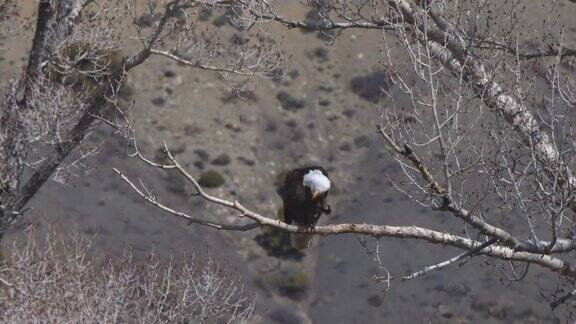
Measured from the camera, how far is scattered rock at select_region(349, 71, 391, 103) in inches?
1933

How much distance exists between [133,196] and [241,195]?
5486mm

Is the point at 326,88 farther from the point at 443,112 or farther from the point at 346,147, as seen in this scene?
the point at 443,112

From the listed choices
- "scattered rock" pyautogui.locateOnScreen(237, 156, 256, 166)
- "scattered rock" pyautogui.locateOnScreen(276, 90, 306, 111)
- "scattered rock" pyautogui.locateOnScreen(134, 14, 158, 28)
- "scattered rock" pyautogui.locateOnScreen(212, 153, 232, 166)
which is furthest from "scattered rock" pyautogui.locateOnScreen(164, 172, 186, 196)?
"scattered rock" pyautogui.locateOnScreen(134, 14, 158, 28)

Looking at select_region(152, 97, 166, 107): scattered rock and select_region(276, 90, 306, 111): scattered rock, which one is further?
select_region(276, 90, 306, 111): scattered rock

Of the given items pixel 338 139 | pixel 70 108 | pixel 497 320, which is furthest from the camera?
pixel 338 139

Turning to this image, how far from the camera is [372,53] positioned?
167 ft

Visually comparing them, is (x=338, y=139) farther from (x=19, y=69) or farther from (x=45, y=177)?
(x=45, y=177)

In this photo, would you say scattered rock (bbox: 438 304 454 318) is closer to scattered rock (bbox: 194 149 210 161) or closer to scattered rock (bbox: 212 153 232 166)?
scattered rock (bbox: 212 153 232 166)

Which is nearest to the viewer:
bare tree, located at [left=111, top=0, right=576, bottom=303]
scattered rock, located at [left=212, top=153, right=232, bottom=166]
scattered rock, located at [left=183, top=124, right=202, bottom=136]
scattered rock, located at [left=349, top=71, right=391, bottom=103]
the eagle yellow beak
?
bare tree, located at [left=111, top=0, right=576, bottom=303]

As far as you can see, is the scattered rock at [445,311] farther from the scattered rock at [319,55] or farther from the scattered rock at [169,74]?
the scattered rock at [169,74]

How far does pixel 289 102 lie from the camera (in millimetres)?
48812

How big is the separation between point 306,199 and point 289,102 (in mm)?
37993

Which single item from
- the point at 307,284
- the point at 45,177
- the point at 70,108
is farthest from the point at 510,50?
the point at 307,284

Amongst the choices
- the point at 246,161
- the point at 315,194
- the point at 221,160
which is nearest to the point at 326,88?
the point at 246,161
